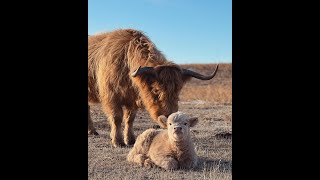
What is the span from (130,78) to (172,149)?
2.04 meters

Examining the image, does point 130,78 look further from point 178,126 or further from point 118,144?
point 178,126

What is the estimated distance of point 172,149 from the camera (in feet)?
19.8

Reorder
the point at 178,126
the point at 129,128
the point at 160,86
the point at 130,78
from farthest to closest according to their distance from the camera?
the point at 129,128 < the point at 130,78 < the point at 160,86 < the point at 178,126

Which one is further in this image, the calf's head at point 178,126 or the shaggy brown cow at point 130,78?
the shaggy brown cow at point 130,78

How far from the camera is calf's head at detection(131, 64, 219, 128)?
685cm

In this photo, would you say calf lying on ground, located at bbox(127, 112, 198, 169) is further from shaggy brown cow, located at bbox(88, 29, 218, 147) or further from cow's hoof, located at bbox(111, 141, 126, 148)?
cow's hoof, located at bbox(111, 141, 126, 148)

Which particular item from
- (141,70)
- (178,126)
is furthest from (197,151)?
(141,70)

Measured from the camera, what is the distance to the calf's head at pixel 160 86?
6.85 meters

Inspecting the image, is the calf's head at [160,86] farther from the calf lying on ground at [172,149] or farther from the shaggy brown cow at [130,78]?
the calf lying on ground at [172,149]

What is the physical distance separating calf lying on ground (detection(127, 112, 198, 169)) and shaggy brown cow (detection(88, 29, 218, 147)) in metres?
0.72

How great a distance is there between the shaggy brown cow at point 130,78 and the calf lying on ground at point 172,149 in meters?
0.72

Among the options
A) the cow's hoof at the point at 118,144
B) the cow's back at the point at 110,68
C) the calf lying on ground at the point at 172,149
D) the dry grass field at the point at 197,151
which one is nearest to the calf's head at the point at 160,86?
the cow's back at the point at 110,68
